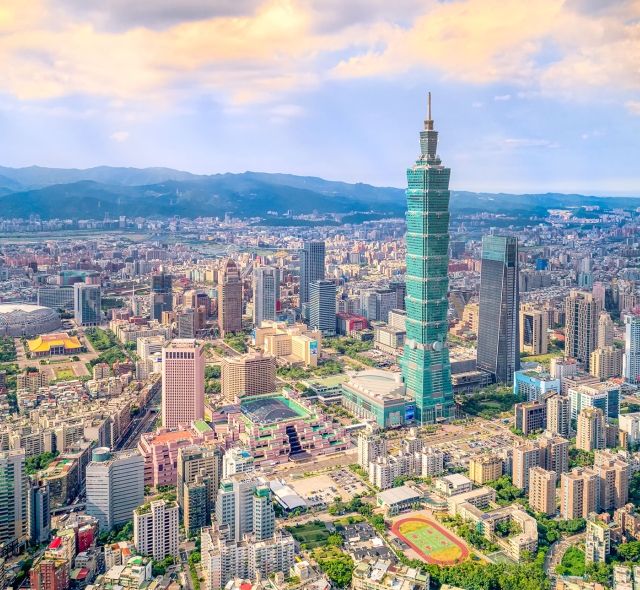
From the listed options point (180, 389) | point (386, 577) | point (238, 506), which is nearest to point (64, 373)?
point (180, 389)

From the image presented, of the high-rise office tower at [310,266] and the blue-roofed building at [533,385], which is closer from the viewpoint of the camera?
the blue-roofed building at [533,385]

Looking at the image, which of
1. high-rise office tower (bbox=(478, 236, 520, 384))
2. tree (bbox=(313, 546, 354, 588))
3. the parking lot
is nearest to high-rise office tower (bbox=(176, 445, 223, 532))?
the parking lot

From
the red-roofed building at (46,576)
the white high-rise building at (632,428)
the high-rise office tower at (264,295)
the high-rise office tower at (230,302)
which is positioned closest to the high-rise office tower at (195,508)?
the red-roofed building at (46,576)

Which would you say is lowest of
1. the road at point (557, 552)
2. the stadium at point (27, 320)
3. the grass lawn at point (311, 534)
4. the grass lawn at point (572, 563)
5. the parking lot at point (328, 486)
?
the road at point (557, 552)

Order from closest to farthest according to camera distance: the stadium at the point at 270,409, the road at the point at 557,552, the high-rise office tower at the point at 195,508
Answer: the road at the point at 557,552, the high-rise office tower at the point at 195,508, the stadium at the point at 270,409

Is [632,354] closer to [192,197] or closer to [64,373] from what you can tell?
[64,373]

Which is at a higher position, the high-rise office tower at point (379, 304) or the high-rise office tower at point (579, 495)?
the high-rise office tower at point (379, 304)

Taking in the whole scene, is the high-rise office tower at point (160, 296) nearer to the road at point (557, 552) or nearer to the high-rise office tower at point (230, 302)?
the high-rise office tower at point (230, 302)

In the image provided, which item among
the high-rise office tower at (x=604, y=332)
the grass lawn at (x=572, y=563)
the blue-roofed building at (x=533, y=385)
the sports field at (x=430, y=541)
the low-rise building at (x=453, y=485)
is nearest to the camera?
the grass lawn at (x=572, y=563)

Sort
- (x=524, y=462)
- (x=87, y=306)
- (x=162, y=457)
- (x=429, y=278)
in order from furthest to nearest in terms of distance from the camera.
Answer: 1. (x=87, y=306)
2. (x=429, y=278)
3. (x=162, y=457)
4. (x=524, y=462)
